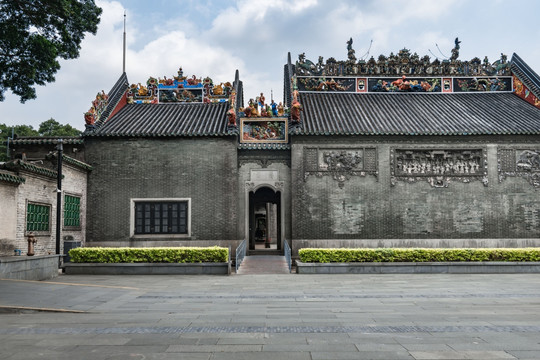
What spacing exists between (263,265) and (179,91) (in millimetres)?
11647

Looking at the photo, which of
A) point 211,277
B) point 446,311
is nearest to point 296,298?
point 446,311

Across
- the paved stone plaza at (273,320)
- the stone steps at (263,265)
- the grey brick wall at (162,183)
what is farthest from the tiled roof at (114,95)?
the paved stone plaza at (273,320)

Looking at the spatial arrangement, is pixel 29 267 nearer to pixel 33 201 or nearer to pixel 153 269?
pixel 33 201

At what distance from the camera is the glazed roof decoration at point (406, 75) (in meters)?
25.3

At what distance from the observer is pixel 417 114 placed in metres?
22.4

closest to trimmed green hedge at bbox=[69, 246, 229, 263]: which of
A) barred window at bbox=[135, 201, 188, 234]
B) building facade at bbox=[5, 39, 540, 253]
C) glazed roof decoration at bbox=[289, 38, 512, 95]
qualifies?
building facade at bbox=[5, 39, 540, 253]

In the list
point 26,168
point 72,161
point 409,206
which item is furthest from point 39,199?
point 409,206

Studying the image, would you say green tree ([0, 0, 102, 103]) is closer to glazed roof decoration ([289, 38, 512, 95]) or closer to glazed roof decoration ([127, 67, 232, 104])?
glazed roof decoration ([127, 67, 232, 104])

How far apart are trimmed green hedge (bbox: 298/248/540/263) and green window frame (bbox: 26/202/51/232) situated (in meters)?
9.30

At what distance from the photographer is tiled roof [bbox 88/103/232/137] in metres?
20.3

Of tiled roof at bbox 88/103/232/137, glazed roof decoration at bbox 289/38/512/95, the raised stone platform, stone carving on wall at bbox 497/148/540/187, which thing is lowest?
the raised stone platform

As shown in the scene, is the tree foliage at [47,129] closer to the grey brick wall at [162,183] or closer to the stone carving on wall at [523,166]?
the grey brick wall at [162,183]

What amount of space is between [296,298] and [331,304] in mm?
1070

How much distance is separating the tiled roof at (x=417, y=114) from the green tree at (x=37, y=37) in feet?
33.0
